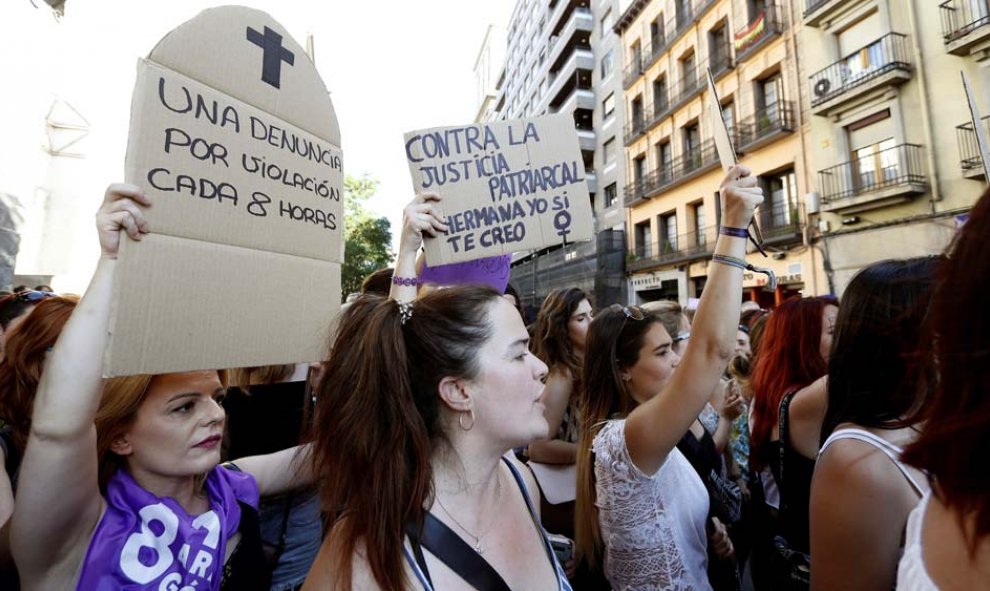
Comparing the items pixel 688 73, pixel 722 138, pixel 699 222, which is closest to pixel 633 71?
pixel 688 73

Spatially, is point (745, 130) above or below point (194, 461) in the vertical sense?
above

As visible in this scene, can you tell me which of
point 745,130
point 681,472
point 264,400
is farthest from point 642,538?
point 745,130

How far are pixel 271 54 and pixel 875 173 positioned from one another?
14981 millimetres

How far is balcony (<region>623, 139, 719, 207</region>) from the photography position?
1741 centimetres

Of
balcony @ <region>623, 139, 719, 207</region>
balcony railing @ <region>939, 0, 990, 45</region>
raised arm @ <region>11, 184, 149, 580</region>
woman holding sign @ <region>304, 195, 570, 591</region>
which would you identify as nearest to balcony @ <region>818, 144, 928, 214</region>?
balcony railing @ <region>939, 0, 990, 45</region>

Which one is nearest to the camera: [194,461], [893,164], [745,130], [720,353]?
[194,461]

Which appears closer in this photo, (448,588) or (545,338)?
(448,588)

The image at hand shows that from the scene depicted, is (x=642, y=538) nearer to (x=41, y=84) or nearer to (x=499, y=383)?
(x=499, y=383)

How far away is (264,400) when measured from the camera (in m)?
2.04

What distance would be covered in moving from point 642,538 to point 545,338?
5.86ft

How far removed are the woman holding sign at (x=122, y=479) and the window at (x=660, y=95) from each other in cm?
2128

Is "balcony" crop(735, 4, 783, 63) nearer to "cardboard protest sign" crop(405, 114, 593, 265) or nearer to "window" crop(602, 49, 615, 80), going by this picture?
"window" crop(602, 49, 615, 80)

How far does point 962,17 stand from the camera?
1087 centimetres

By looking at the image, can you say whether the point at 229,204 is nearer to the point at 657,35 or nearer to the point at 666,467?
the point at 666,467
